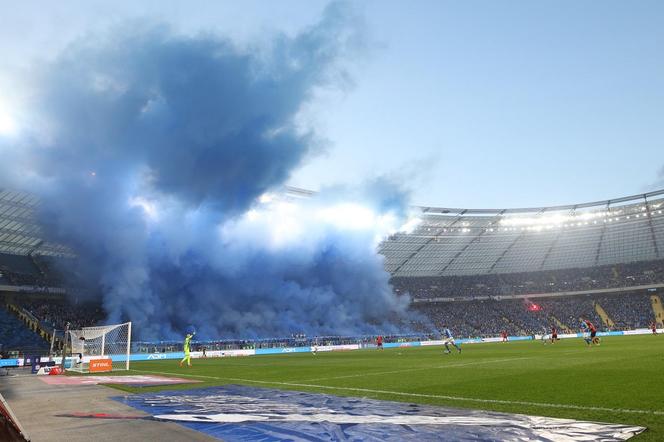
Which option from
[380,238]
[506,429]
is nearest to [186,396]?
[506,429]

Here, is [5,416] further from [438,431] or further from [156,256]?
[156,256]

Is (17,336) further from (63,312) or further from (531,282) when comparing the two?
(531,282)

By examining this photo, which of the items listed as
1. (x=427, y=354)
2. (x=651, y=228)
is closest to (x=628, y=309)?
(x=651, y=228)

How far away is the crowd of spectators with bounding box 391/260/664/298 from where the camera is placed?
83750 mm

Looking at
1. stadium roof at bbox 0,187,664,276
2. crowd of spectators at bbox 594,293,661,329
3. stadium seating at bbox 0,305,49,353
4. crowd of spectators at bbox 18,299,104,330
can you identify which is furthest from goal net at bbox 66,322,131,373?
crowd of spectators at bbox 594,293,661,329

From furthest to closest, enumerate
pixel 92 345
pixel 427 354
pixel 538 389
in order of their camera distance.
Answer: pixel 427 354
pixel 92 345
pixel 538 389

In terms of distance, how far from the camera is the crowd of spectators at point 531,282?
83750 millimetres

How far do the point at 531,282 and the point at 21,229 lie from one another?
287 feet

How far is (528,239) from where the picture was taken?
283 ft

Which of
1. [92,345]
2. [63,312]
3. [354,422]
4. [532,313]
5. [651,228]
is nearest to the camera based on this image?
[354,422]

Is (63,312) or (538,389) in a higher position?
(63,312)

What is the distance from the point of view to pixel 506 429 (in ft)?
21.6

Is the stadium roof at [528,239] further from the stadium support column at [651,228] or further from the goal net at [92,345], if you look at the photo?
the goal net at [92,345]

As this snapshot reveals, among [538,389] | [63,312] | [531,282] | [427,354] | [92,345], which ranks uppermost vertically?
[531,282]
